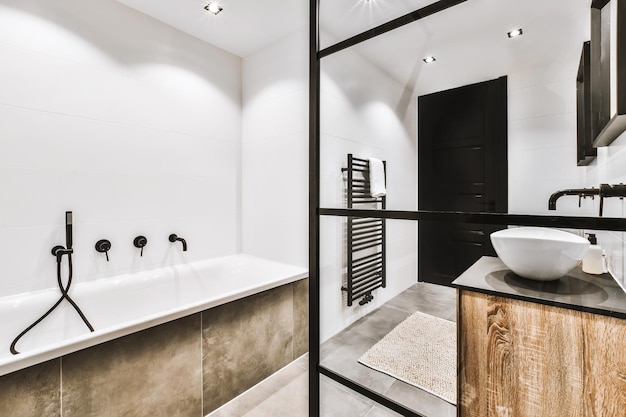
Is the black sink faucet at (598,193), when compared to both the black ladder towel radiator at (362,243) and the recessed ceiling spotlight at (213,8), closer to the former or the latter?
the black ladder towel radiator at (362,243)

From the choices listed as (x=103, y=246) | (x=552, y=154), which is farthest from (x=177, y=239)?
(x=552, y=154)

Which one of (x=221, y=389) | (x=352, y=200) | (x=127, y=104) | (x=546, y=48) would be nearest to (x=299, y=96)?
(x=127, y=104)

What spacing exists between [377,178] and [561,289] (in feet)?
1.90

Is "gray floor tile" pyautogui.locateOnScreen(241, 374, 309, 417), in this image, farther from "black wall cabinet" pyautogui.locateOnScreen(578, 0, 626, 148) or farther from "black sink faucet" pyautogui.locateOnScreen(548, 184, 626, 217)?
"black wall cabinet" pyautogui.locateOnScreen(578, 0, 626, 148)

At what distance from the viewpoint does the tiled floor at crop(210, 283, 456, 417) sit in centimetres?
89

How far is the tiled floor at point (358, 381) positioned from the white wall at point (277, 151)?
968 mm

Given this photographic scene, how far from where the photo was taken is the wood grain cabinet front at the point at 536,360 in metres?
0.63

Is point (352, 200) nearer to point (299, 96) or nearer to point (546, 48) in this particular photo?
point (546, 48)

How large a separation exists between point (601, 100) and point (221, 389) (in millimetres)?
2014

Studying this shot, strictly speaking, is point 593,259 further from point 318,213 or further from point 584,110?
point 318,213

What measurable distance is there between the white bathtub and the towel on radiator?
1.13 meters

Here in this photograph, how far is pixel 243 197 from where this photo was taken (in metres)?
2.97

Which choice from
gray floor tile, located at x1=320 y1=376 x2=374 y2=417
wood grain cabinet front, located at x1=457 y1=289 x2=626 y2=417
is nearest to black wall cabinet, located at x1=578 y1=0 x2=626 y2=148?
wood grain cabinet front, located at x1=457 y1=289 x2=626 y2=417

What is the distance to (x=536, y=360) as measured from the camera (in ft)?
2.30
